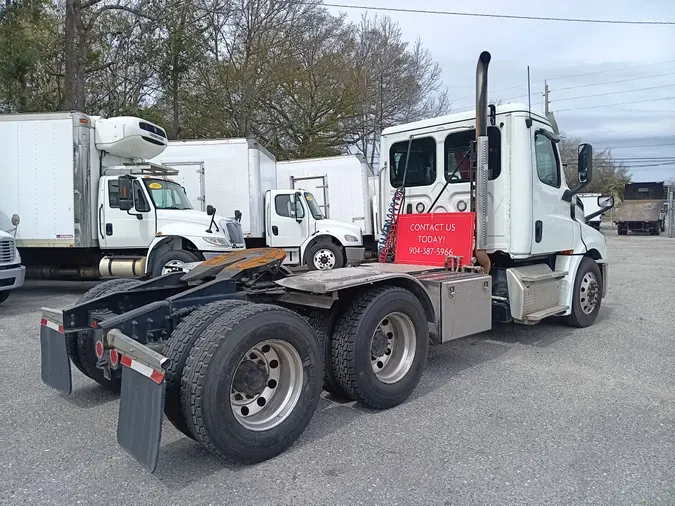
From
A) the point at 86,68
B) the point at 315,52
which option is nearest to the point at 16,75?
the point at 86,68

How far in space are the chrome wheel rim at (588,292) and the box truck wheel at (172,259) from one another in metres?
7.07

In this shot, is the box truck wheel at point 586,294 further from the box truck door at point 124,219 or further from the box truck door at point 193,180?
the box truck door at point 193,180

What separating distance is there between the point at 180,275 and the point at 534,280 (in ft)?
13.1

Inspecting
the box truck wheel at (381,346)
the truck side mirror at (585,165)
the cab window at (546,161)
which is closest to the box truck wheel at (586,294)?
the truck side mirror at (585,165)

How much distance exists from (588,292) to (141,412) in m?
6.27

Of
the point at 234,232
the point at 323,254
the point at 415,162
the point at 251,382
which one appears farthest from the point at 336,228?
the point at 251,382

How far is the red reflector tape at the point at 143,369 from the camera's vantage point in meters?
2.99

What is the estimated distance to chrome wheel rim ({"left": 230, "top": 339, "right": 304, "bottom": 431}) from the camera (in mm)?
3551

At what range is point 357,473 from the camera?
3389 millimetres

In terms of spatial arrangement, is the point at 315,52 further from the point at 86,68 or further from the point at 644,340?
the point at 644,340

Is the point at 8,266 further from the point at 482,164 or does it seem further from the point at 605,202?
the point at 605,202

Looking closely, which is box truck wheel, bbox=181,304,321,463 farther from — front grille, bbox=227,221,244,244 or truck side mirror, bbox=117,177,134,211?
truck side mirror, bbox=117,177,134,211

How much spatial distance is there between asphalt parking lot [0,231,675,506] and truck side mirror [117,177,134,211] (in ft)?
17.0

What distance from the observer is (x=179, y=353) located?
3.34 m
